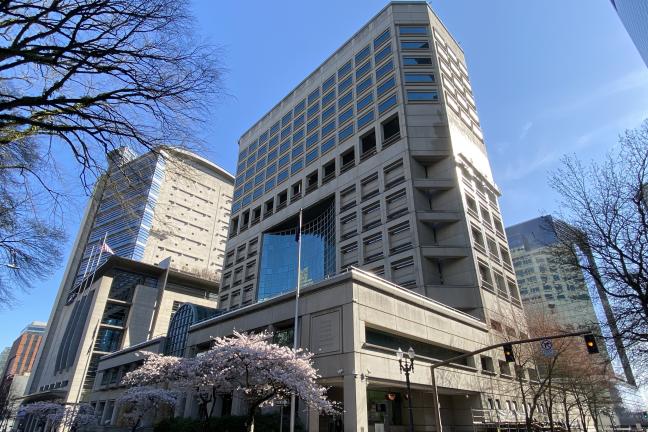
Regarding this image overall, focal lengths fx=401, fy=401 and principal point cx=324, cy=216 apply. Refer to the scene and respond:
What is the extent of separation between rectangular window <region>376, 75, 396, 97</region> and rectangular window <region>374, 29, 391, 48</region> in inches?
334

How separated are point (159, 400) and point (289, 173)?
43117 millimetres

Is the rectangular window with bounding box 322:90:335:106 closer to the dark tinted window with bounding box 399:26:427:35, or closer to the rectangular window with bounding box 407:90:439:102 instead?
the dark tinted window with bounding box 399:26:427:35

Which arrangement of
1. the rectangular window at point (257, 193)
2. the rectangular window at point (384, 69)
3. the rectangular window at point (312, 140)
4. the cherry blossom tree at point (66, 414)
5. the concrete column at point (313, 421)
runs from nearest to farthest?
the concrete column at point (313, 421) → the cherry blossom tree at point (66, 414) → the rectangular window at point (384, 69) → the rectangular window at point (312, 140) → the rectangular window at point (257, 193)

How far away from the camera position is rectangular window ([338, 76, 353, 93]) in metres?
66.4

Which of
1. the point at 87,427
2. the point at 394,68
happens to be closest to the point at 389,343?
the point at 394,68

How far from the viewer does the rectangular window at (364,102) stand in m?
60.4

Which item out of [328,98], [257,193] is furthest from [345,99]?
[257,193]

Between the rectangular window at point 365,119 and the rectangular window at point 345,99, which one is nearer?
the rectangular window at point 365,119

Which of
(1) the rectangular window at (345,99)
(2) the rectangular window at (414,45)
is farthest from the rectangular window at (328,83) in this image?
(2) the rectangular window at (414,45)

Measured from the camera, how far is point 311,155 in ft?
221

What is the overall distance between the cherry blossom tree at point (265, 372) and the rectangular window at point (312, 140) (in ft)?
163

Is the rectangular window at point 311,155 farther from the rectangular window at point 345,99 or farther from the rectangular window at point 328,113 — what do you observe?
the rectangular window at point 345,99

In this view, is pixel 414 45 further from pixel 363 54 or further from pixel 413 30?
pixel 363 54

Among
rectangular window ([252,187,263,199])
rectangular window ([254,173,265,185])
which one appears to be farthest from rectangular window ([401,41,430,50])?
rectangular window ([252,187,263,199])
